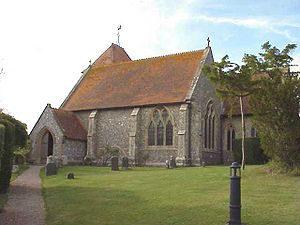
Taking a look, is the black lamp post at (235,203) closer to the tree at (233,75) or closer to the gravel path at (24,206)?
the gravel path at (24,206)

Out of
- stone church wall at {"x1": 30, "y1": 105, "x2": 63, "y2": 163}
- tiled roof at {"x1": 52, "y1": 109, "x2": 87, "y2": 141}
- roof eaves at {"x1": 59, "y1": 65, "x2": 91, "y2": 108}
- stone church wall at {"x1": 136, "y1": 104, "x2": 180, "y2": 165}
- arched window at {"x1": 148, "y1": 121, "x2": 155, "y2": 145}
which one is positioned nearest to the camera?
stone church wall at {"x1": 136, "y1": 104, "x2": 180, "y2": 165}

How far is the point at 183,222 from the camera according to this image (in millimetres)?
10320

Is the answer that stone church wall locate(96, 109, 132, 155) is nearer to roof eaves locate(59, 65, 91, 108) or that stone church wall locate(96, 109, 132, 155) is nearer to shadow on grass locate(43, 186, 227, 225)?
roof eaves locate(59, 65, 91, 108)

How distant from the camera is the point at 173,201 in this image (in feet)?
42.5

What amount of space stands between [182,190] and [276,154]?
4.70 meters

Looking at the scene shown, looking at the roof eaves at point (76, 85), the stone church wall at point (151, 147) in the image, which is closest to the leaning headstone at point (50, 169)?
the stone church wall at point (151, 147)

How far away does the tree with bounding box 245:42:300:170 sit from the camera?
1684cm

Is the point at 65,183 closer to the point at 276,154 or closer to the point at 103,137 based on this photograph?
the point at 276,154

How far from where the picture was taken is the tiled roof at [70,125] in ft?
112

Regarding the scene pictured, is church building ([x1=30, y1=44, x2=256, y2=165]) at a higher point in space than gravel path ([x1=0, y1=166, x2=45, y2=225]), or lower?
higher

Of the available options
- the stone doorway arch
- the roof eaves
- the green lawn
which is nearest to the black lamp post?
the green lawn

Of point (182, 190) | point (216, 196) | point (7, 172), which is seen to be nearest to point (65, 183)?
point (7, 172)

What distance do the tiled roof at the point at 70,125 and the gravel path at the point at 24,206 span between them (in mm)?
13314

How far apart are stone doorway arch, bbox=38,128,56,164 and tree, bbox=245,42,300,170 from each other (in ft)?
71.2
